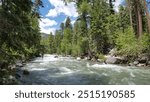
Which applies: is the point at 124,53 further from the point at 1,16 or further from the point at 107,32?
the point at 1,16

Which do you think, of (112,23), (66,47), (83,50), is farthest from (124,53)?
(66,47)

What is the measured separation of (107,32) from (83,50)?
13.3m

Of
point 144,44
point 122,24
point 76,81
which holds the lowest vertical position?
point 76,81

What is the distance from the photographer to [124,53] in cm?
3250

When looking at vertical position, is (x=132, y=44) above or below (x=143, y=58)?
above

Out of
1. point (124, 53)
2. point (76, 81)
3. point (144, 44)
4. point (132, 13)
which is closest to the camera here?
point (76, 81)

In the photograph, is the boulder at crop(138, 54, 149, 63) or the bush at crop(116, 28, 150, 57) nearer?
the boulder at crop(138, 54, 149, 63)

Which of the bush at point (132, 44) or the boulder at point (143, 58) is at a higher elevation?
the bush at point (132, 44)

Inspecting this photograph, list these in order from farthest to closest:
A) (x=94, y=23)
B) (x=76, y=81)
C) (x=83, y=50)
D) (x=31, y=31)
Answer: (x=83, y=50), (x=94, y=23), (x=76, y=81), (x=31, y=31)

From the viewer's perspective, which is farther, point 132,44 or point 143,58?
point 132,44

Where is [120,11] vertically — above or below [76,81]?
above

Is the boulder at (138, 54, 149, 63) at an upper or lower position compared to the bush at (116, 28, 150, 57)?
lower

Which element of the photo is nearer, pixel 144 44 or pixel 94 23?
pixel 144 44

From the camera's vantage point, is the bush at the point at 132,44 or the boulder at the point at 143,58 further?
the bush at the point at 132,44
